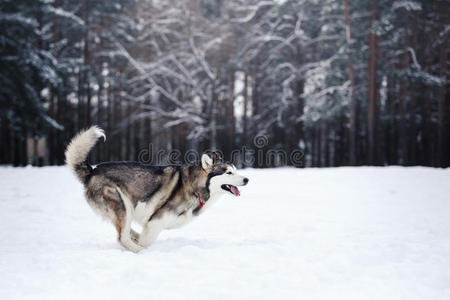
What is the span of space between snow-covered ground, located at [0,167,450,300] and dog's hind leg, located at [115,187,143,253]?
161mm

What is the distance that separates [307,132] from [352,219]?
21.7 m

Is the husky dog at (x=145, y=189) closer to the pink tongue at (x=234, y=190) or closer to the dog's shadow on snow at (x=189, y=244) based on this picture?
the pink tongue at (x=234, y=190)

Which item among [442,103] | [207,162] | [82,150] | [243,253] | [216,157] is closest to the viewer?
[243,253]

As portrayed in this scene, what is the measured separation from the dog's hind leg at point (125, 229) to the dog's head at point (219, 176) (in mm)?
1192

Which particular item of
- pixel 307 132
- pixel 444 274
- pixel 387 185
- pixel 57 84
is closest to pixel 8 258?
pixel 444 274

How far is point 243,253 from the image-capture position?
4895 mm

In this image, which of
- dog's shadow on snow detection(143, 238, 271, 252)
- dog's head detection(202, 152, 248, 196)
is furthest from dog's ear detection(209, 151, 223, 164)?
dog's shadow on snow detection(143, 238, 271, 252)

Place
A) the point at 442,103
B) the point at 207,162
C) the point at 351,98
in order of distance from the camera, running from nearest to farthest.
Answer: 1. the point at 207,162
2. the point at 351,98
3. the point at 442,103

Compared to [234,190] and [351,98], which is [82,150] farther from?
[351,98]

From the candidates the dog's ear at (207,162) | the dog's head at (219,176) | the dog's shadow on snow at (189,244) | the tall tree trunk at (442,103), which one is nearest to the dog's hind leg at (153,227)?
the dog's shadow on snow at (189,244)

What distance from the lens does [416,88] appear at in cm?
2283

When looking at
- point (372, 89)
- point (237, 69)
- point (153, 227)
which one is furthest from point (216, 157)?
point (237, 69)

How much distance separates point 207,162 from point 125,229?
1.48 meters

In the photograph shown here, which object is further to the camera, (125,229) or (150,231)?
(150,231)
